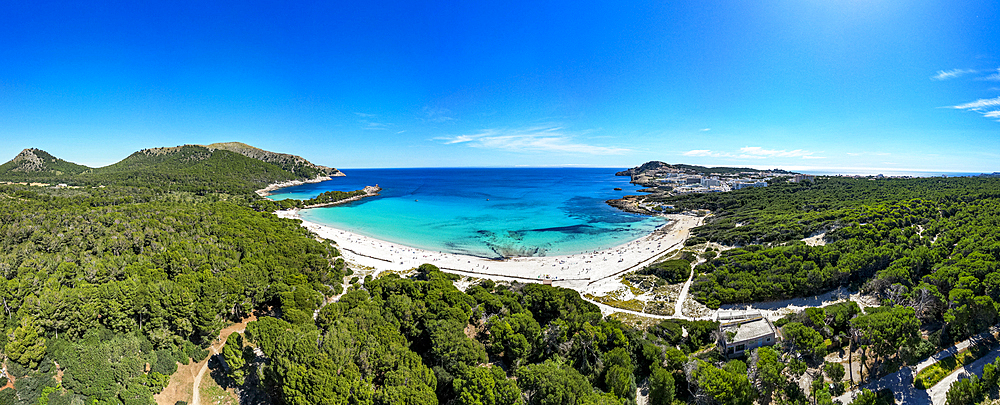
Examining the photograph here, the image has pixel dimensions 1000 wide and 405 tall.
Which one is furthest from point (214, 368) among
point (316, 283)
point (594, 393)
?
point (594, 393)

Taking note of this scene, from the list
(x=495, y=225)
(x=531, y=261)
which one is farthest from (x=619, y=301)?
(x=495, y=225)

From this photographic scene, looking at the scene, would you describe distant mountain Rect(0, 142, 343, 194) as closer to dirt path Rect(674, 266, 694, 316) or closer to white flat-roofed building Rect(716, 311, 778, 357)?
dirt path Rect(674, 266, 694, 316)

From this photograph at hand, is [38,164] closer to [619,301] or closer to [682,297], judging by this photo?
[619,301]

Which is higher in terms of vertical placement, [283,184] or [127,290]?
[283,184]

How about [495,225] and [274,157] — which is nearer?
[495,225]

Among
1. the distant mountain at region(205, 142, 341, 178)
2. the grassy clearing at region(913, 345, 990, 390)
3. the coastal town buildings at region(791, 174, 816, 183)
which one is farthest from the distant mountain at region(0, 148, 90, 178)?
the coastal town buildings at region(791, 174, 816, 183)

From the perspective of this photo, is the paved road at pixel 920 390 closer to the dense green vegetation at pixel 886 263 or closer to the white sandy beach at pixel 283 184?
the dense green vegetation at pixel 886 263

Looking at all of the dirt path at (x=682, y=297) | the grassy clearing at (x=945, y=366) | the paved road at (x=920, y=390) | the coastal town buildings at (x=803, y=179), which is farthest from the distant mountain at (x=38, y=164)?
the coastal town buildings at (x=803, y=179)
